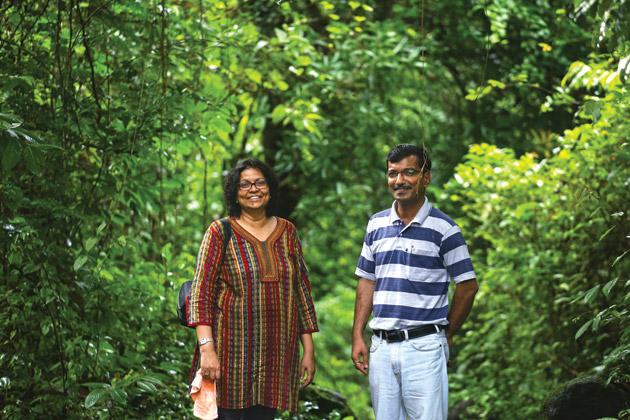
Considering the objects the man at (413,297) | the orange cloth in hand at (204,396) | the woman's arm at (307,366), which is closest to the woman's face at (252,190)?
the man at (413,297)

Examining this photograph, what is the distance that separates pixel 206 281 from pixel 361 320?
91 cm

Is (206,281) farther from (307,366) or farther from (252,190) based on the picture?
(307,366)

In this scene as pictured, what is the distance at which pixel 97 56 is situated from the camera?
21.1ft

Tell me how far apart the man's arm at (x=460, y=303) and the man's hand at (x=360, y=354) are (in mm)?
438

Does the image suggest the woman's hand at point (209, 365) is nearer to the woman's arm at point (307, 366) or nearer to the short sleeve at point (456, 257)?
the woman's arm at point (307, 366)

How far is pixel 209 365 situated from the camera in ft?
14.4

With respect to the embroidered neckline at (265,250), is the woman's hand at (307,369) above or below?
below

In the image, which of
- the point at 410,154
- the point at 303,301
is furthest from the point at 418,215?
the point at 303,301

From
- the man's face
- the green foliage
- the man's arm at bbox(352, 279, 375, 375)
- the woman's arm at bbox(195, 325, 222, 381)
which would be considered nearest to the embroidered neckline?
the woman's arm at bbox(195, 325, 222, 381)

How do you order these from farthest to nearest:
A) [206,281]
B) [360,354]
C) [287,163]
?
[287,163] < [360,354] < [206,281]

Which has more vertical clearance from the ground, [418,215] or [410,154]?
[410,154]

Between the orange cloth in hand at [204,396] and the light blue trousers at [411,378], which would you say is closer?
the orange cloth in hand at [204,396]

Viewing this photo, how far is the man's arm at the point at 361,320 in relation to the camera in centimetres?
489

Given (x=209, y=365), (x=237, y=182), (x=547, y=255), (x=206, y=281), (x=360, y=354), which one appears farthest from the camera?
(x=547, y=255)
